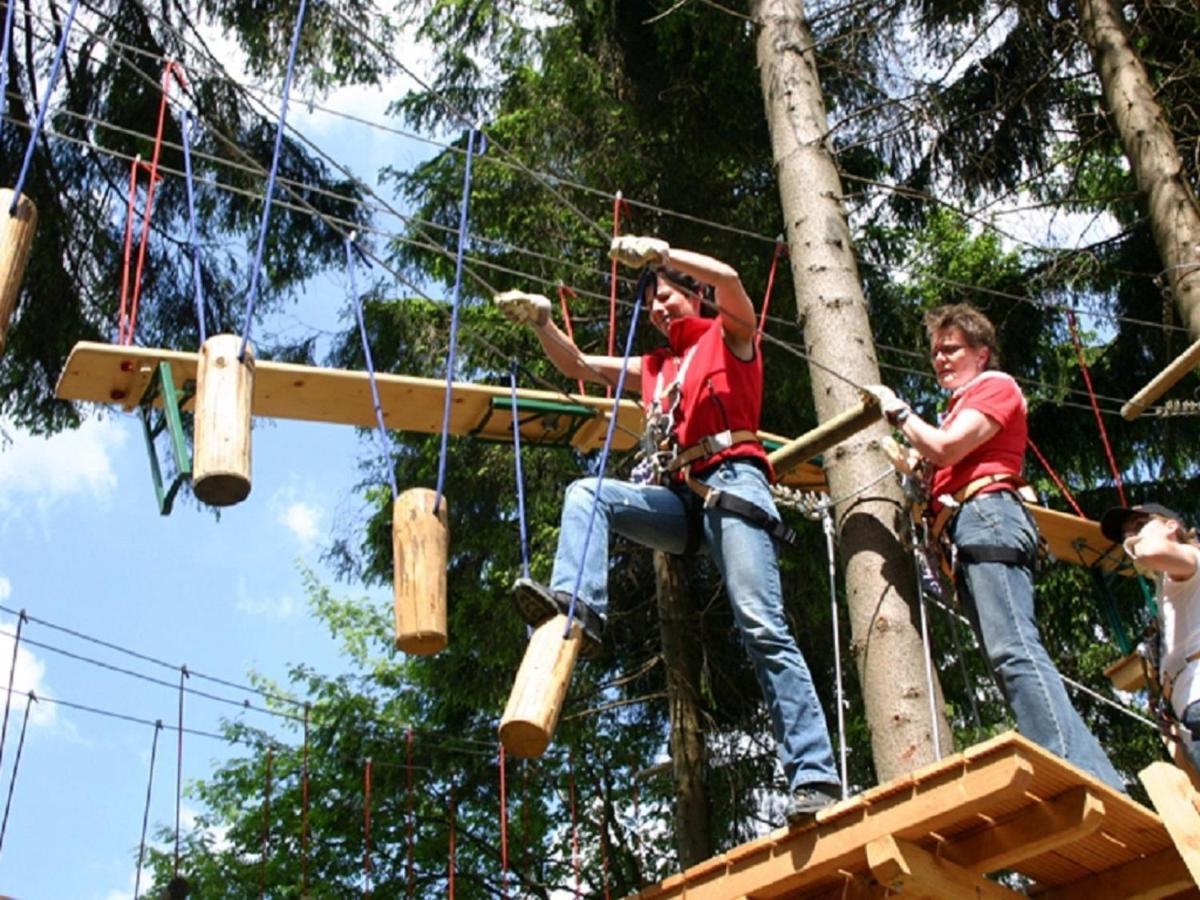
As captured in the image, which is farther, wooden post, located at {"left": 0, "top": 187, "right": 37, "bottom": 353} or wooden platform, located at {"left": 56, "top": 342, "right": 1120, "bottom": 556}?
wooden platform, located at {"left": 56, "top": 342, "right": 1120, "bottom": 556}

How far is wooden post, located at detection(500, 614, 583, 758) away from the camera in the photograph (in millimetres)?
3342

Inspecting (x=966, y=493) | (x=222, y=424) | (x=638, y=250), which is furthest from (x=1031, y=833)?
(x=222, y=424)

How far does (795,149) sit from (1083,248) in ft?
8.26

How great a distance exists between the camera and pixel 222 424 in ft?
11.7

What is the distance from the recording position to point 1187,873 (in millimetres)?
3713

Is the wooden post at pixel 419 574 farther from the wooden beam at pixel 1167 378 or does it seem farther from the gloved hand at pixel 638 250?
the wooden beam at pixel 1167 378

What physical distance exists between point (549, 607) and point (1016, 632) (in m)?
1.07

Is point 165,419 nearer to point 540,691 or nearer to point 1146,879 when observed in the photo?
point 540,691

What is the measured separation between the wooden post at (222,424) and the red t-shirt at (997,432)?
65.9 inches

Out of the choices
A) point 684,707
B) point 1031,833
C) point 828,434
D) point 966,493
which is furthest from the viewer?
point 684,707

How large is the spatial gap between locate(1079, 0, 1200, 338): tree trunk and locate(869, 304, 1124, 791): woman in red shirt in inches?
93.0

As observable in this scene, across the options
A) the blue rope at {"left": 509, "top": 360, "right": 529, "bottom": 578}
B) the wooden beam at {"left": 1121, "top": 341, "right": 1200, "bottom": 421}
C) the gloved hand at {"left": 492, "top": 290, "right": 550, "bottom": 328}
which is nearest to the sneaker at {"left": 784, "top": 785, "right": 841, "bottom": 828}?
the blue rope at {"left": 509, "top": 360, "right": 529, "bottom": 578}

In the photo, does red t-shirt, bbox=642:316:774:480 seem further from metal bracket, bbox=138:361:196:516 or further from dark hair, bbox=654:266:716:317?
metal bracket, bbox=138:361:196:516

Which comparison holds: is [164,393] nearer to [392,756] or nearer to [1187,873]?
[1187,873]
